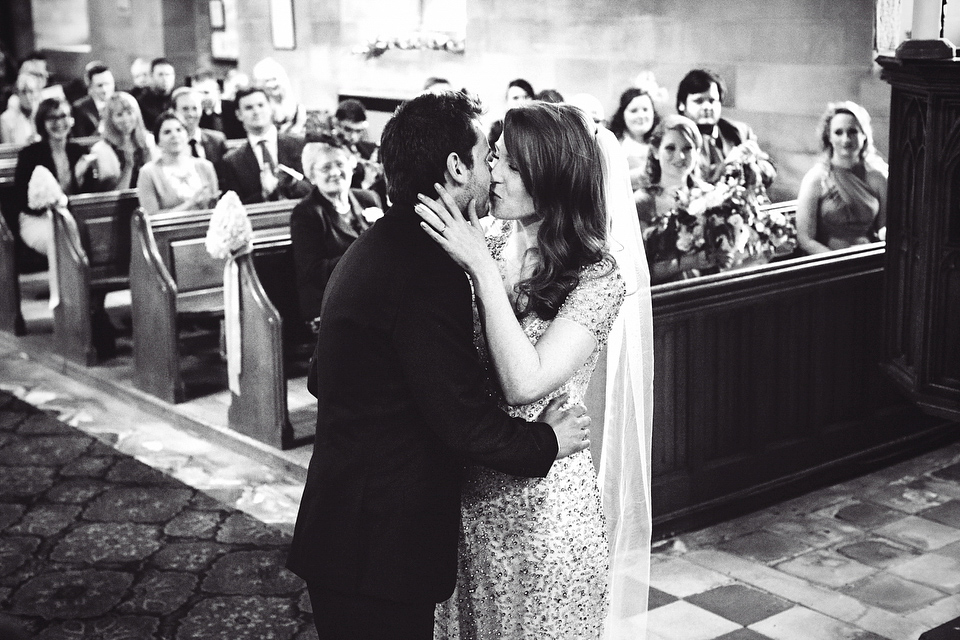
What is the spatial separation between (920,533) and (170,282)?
11.6 feet

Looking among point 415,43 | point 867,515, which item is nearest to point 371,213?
point 867,515

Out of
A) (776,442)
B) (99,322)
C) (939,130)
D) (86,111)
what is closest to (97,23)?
(86,111)

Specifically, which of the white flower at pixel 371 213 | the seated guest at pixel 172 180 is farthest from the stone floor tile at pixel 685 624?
the seated guest at pixel 172 180

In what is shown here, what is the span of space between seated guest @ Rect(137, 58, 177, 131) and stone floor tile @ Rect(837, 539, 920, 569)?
840cm

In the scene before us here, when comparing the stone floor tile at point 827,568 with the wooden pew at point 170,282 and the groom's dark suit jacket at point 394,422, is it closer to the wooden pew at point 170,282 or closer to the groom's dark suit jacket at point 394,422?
the groom's dark suit jacket at point 394,422

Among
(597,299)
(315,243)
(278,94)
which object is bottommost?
(315,243)

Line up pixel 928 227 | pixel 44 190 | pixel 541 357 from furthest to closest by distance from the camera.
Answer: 1. pixel 44 190
2. pixel 928 227
3. pixel 541 357

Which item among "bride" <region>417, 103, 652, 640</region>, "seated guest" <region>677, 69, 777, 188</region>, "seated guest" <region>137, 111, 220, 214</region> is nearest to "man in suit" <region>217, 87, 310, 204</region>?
"seated guest" <region>137, 111, 220, 214</region>

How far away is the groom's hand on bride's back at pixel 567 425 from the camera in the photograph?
2.31 m

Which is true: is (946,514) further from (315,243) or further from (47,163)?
(47,163)

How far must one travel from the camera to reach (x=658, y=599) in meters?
3.86

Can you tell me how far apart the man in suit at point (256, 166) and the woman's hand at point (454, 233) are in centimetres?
528

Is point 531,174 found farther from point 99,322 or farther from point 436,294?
point 99,322

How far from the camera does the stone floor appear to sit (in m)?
3.70
